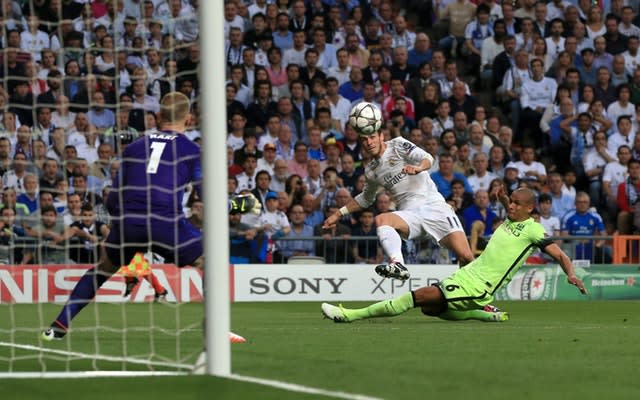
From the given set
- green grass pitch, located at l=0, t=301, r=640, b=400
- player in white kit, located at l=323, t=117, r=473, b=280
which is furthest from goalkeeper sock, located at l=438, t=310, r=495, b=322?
player in white kit, located at l=323, t=117, r=473, b=280

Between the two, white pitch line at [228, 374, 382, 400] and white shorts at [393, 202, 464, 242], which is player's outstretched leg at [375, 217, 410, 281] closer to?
white shorts at [393, 202, 464, 242]

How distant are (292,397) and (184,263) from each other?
3.92 m

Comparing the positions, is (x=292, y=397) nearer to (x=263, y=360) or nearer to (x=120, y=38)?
(x=263, y=360)

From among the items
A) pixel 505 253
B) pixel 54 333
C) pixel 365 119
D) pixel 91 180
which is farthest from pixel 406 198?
pixel 54 333

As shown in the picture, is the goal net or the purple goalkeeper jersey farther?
the goal net

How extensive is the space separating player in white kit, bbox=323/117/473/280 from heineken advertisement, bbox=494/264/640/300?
638cm

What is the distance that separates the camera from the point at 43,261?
1761 centimetres

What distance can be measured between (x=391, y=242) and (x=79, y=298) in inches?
168

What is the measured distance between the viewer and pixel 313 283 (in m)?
19.8

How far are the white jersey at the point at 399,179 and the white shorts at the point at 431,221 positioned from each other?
0.12 m

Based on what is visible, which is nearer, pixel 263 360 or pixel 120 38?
pixel 263 360

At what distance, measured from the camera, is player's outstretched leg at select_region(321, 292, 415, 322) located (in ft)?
39.5

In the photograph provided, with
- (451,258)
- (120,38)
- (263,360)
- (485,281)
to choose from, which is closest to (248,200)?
(263,360)

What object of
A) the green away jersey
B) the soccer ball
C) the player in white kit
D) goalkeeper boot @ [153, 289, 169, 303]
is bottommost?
goalkeeper boot @ [153, 289, 169, 303]
